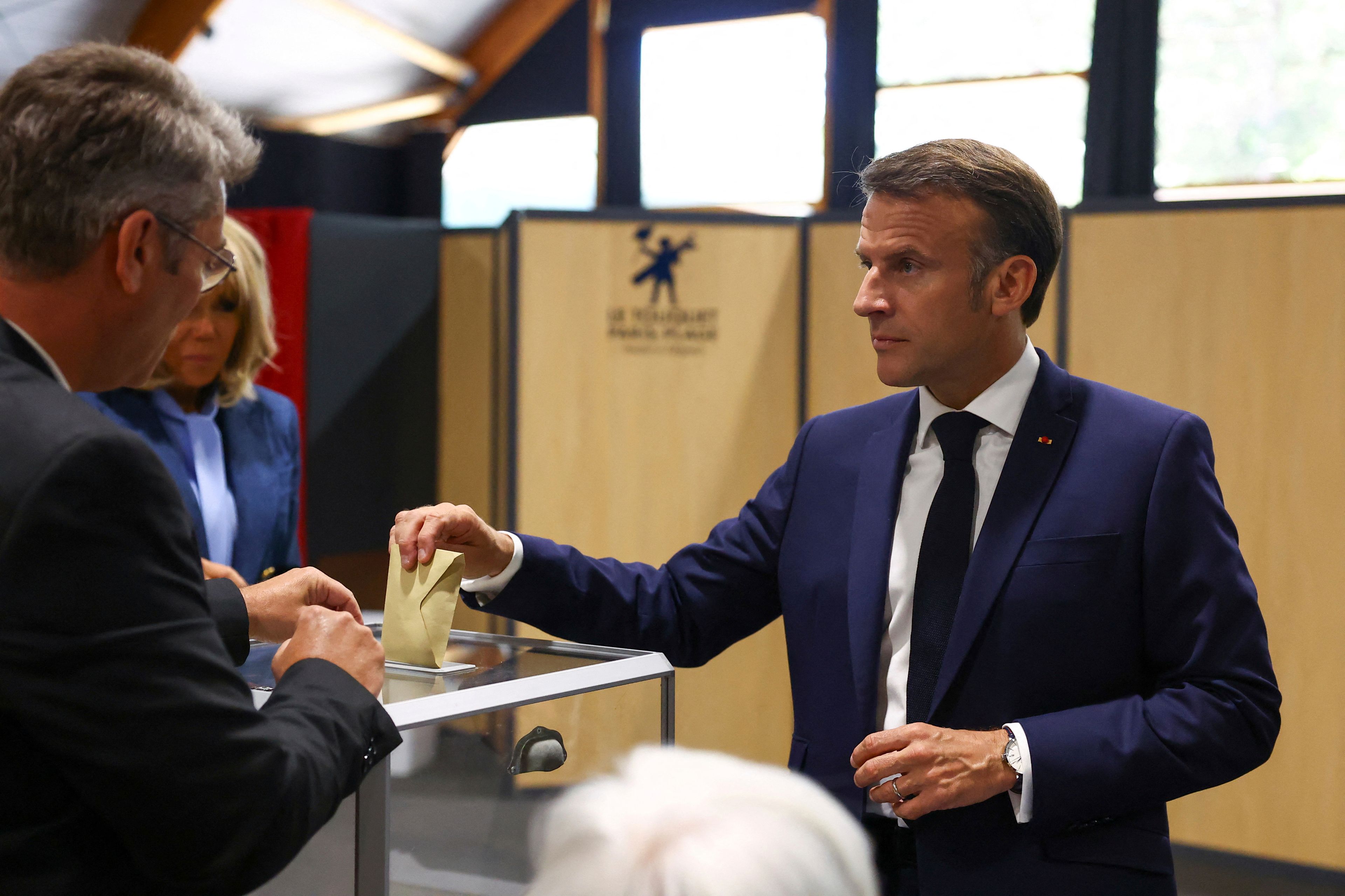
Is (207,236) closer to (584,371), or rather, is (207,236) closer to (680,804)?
(680,804)

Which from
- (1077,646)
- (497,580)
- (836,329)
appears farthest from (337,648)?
(836,329)

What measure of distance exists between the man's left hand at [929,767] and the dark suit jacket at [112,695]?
0.71 meters

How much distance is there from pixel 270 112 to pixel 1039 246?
646 cm

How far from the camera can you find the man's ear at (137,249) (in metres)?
0.96

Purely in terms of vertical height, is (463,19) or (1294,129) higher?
(463,19)

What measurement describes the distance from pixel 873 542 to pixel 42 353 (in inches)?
42.0

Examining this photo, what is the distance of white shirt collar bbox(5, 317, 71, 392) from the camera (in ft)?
3.10

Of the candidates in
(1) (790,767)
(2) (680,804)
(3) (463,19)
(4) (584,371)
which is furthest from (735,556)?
(3) (463,19)

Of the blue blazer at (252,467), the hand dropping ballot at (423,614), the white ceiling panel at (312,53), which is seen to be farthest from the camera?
the white ceiling panel at (312,53)

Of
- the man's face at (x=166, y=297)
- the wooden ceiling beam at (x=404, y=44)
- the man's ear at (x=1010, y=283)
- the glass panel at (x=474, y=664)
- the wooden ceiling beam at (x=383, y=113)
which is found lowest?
the glass panel at (x=474, y=664)

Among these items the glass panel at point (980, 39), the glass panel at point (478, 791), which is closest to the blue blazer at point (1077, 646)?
the glass panel at point (478, 791)

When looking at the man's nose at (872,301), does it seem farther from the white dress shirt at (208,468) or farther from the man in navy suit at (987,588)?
the white dress shirt at (208,468)

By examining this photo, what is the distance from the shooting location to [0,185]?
3.11 ft

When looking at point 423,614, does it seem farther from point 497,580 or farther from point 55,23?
point 55,23
